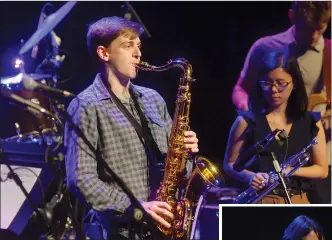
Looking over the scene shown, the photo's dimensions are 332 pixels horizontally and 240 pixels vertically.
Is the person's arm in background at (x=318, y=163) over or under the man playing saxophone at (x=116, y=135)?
under

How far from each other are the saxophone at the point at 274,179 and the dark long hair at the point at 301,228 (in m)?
0.82

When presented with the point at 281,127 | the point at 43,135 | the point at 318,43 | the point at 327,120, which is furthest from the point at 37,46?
the point at 327,120

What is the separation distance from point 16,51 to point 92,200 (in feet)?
5.57

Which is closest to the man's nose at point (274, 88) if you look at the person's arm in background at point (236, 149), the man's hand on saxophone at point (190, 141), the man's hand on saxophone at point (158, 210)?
the person's arm in background at point (236, 149)

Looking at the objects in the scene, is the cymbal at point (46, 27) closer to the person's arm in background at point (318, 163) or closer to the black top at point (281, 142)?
the black top at point (281, 142)

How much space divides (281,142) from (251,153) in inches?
8.9

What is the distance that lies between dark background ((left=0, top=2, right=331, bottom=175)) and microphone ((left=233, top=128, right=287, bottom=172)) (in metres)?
0.23

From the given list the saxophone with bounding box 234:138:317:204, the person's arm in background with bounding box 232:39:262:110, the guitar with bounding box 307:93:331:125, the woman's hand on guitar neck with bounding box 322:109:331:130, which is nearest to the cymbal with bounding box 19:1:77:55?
the person's arm in background with bounding box 232:39:262:110

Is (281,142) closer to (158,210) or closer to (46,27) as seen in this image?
(158,210)

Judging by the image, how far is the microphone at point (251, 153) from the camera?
3.47 m

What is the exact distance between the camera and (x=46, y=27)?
345 centimetres

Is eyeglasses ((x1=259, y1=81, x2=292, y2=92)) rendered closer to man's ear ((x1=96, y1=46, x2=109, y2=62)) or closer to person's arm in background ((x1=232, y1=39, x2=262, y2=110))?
person's arm in background ((x1=232, y1=39, x2=262, y2=110))

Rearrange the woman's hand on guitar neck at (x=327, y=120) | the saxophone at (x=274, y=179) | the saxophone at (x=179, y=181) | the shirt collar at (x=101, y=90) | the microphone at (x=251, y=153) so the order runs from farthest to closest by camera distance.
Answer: the woman's hand on guitar neck at (x=327, y=120) → the microphone at (x=251, y=153) → the saxophone at (x=274, y=179) → the saxophone at (x=179, y=181) → the shirt collar at (x=101, y=90)

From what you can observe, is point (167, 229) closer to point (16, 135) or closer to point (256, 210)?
point (256, 210)
